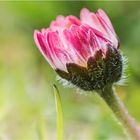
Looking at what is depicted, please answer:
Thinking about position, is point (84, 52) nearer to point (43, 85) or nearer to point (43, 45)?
point (43, 45)

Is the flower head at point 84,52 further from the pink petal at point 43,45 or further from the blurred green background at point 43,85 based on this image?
the blurred green background at point 43,85

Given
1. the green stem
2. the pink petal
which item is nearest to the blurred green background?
the green stem

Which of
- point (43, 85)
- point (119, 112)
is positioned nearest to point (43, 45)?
point (119, 112)

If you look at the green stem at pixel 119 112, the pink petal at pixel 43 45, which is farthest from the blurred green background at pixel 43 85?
the pink petal at pixel 43 45

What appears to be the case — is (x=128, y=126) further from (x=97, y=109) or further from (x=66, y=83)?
(x=97, y=109)

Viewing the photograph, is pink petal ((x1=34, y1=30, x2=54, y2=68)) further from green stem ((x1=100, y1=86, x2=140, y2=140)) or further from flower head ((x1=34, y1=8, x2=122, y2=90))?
green stem ((x1=100, y1=86, x2=140, y2=140))

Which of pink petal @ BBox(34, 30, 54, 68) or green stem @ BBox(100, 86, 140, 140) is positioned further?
green stem @ BBox(100, 86, 140, 140)
